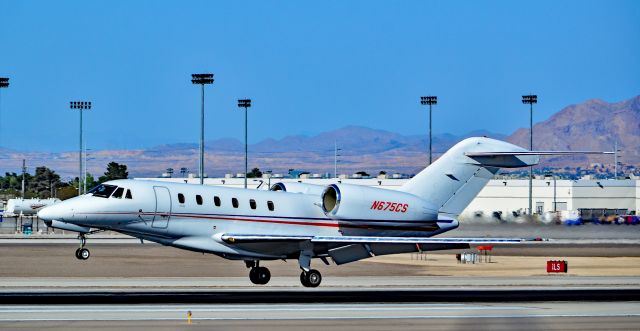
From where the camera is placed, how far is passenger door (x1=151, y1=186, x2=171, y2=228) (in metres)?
36.3

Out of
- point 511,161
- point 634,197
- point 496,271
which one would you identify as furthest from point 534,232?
point 634,197

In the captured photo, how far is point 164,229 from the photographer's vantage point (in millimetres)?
36438

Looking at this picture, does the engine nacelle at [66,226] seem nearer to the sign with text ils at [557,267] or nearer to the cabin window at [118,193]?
the cabin window at [118,193]

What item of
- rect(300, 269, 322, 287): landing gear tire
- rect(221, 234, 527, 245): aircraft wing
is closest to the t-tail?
rect(221, 234, 527, 245): aircraft wing

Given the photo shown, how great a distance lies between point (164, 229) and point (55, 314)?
8.74 metres

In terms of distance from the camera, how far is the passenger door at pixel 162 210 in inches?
1428

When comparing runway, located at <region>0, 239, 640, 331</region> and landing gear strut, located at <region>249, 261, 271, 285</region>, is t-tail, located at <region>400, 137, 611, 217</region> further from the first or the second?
landing gear strut, located at <region>249, 261, 271, 285</region>

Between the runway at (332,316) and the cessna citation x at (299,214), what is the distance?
579 centimetres

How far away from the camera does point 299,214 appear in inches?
1548

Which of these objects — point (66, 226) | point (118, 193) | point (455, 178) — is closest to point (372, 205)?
point (455, 178)

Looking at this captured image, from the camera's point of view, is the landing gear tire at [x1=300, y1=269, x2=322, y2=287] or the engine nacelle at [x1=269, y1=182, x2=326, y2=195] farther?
the engine nacelle at [x1=269, y1=182, x2=326, y2=195]

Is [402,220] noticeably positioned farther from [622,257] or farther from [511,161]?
[622,257]

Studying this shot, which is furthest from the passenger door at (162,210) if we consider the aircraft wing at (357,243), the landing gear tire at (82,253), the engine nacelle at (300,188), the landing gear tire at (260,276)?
the engine nacelle at (300,188)

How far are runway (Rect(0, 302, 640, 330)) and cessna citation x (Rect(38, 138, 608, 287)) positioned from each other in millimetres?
5787
